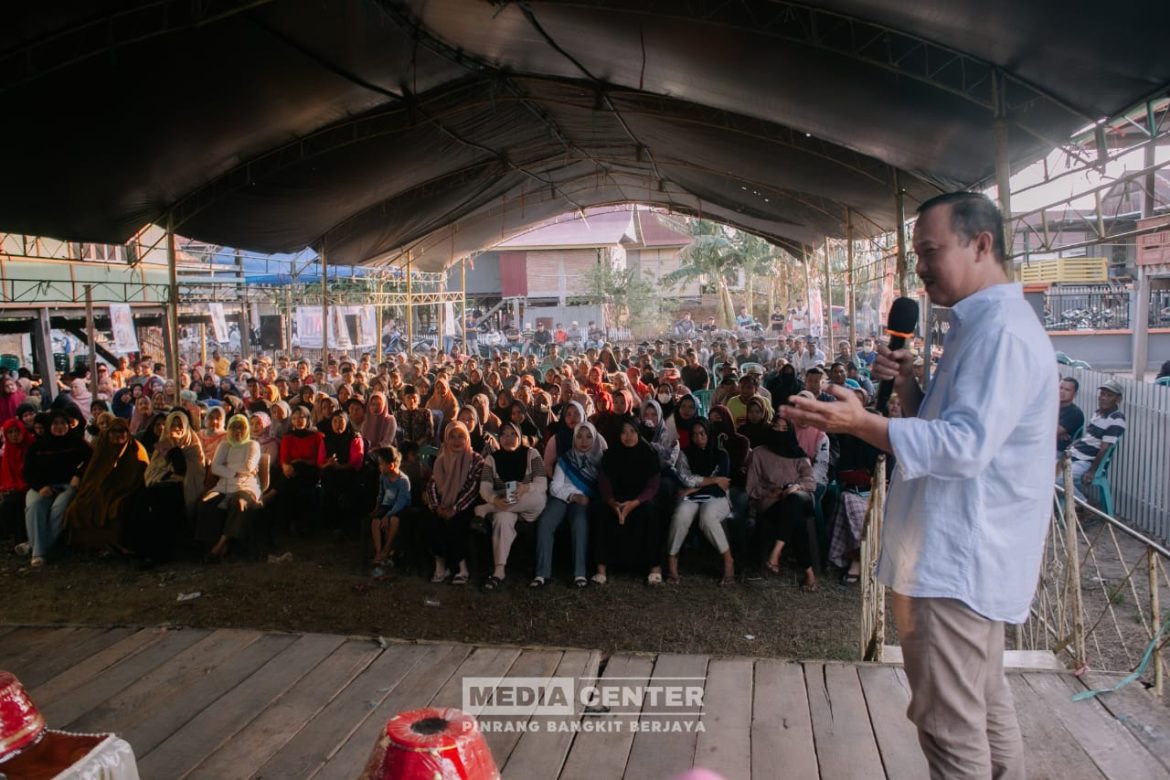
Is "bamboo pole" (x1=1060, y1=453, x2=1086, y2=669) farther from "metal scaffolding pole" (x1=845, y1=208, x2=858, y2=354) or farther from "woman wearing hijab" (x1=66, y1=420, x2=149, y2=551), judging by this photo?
"metal scaffolding pole" (x1=845, y1=208, x2=858, y2=354)

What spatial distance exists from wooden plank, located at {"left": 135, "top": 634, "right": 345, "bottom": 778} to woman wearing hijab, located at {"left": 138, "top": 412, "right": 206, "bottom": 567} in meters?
3.54


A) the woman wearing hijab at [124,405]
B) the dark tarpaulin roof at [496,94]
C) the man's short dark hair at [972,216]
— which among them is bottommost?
the woman wearing hijab at [124,405]

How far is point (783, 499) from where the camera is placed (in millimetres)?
5941

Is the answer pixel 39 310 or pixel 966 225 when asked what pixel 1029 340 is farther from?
pixel 39 310

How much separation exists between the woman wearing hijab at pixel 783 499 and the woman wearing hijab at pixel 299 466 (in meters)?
3.82

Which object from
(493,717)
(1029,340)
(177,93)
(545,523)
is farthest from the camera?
(177,93)

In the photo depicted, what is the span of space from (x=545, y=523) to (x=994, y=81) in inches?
174

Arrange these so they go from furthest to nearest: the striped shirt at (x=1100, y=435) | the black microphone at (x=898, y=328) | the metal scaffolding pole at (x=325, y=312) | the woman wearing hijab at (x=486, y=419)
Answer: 1. the metal scaffolding pole at (x=325, y=312)
2. the woman wearing hijab at (x=486, y=419)
3. the striped shirt at (x=1100, y=435)
4. the black microphone at (x=898, y=328)

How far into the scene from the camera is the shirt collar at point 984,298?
1765 millimetres

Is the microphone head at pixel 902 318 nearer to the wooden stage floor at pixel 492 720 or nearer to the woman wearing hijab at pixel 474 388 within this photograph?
the wooden stage floor at pixel 492 720

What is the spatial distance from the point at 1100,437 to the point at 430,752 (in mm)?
7579

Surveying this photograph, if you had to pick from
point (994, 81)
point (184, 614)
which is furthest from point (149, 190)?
point (994, 81)

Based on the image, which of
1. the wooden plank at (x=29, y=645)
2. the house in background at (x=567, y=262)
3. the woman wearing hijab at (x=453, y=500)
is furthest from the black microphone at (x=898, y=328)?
the house in background at (x=567, y=262)

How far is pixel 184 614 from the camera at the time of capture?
215 inches
